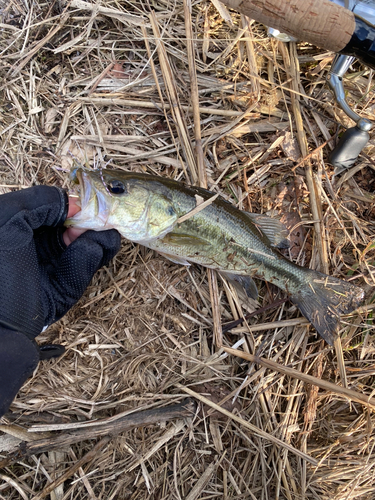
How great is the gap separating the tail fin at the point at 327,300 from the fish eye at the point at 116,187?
185 cm

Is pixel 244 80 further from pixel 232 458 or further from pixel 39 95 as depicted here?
pixel 232 458

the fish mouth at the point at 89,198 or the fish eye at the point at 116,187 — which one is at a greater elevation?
the fish eye at the point at 116,187

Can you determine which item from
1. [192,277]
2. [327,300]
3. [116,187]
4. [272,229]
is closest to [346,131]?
[272,229]

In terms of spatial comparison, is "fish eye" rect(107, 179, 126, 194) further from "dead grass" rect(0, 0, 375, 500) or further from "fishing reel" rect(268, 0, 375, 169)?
"fishing reel" rect(268, 0, 375, 169)

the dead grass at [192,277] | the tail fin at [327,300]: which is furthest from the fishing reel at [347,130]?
the tail fin at [327,300]

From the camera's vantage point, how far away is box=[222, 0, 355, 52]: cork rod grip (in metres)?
2.12

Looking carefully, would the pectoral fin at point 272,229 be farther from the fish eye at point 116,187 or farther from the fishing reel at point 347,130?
the fish eye at point 116,187

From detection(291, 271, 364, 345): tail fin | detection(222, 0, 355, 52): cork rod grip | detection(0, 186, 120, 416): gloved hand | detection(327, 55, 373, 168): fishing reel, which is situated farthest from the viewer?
detection(291, 271, 364, 345): tail fin

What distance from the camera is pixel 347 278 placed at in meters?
3.54

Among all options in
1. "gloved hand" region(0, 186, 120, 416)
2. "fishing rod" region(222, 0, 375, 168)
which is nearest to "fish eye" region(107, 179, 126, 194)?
"gloved hand" region(0, 186, 120, 416)

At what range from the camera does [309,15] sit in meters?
2.14

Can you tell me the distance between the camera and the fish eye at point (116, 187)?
271 cm

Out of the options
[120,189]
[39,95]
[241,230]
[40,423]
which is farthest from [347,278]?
[39,95]

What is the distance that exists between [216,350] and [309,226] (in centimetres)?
155
